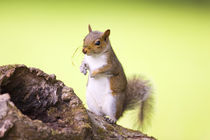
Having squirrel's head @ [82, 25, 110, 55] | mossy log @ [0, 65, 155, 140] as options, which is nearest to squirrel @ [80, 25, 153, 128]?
squirrel's head @ [82, 25, 110, 55]

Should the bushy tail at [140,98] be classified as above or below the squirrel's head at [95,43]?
below

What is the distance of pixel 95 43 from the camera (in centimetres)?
134

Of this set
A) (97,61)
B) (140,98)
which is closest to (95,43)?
(97,61)

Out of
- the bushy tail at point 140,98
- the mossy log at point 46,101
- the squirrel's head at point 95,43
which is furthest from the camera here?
the bushy tail at point 140,98

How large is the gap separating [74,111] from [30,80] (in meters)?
0.14

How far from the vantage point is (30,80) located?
40.0 inches

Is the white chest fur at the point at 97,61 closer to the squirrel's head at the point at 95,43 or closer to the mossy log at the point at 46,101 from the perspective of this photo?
the squirrel's head at the point at 95,43

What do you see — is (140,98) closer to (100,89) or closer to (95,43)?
(100,89)

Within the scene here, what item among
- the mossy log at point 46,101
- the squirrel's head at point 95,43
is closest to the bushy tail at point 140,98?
the squirrel's head at point 95,43

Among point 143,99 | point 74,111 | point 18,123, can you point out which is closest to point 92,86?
point 143,99

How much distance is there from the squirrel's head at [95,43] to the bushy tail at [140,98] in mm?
272

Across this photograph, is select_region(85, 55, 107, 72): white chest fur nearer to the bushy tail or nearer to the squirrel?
the squirrel

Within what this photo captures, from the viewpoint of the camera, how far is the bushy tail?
158cm

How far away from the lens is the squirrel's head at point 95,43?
1327mm
